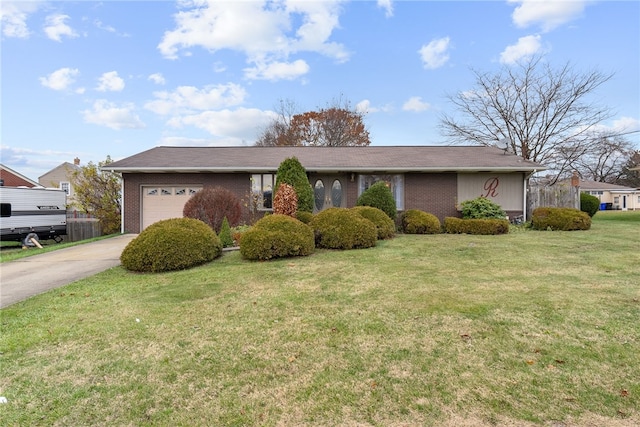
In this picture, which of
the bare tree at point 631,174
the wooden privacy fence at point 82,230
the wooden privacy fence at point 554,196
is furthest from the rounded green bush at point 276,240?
the bare tree at point 631,174

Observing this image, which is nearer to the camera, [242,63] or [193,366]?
[193,366]

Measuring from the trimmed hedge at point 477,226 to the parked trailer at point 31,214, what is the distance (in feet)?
52.4

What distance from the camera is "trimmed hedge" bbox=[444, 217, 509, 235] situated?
11773mm

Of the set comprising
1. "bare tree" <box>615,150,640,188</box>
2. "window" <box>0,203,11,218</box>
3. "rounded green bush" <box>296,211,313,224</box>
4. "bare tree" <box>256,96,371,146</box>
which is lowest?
"rounded green bush" <box>296,211,313,224</box>

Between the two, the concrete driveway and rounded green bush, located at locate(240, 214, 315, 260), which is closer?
→ the concrete driveway

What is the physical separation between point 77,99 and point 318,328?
1301 centimetres

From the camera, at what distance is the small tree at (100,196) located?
50.2 ft

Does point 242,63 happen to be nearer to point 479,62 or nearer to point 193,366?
point 193,366

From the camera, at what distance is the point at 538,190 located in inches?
604

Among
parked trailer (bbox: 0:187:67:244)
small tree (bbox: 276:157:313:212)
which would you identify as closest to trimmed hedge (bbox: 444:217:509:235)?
small tree (bbox: 276:157:313:212)

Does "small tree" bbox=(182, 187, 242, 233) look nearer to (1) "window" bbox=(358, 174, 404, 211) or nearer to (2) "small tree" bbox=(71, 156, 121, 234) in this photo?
(1) "window" bbox=(358, 174, 404, 211)

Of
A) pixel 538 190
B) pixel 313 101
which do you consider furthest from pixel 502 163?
pixel 313 101

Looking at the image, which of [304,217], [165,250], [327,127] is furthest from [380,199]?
[327,127]

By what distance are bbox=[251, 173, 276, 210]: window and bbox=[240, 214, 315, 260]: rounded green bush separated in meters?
6.40
